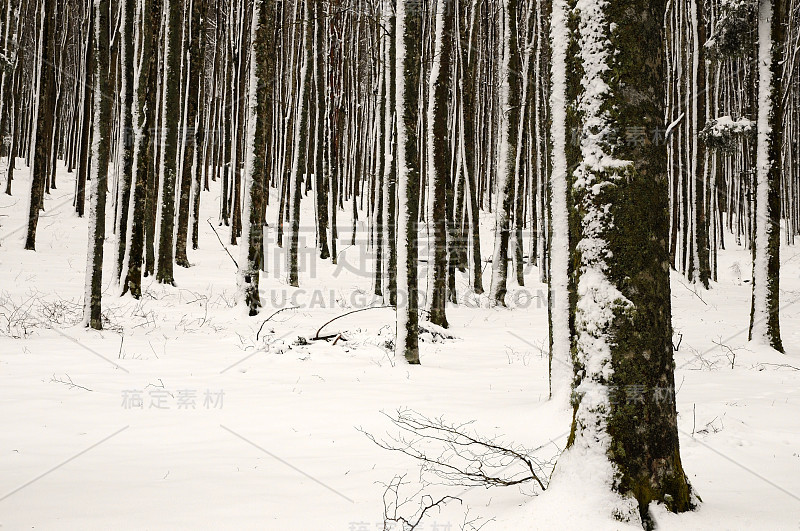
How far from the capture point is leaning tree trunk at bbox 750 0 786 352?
686 centimetres

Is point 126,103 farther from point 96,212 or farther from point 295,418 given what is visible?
point 295,418

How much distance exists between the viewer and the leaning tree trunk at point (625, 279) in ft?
6.45

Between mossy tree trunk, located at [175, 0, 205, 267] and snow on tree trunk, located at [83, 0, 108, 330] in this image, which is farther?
mossy tree trunk, located at [175, 0, 205, 267]

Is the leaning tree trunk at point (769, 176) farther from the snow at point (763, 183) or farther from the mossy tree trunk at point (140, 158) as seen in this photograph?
the mossy tree trunk at point (140, 158)

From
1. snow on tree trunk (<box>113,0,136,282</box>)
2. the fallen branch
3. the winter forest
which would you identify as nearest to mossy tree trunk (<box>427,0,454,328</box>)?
the winter forest

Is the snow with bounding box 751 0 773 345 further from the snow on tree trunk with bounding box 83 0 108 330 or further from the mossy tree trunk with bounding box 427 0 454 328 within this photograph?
the snow on tree trunk with bounding box 83 0 108 330

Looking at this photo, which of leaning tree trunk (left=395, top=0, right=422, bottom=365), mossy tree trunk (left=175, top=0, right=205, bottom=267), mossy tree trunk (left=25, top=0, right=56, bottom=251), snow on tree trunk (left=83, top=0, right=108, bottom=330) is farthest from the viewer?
mossy tree trunk (left=25, top=0, right=56, bottom=251)

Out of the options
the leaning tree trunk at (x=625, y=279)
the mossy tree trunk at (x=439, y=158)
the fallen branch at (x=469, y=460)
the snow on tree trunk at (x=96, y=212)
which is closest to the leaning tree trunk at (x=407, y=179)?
the mossy tree trunk at (x=439, y=158)

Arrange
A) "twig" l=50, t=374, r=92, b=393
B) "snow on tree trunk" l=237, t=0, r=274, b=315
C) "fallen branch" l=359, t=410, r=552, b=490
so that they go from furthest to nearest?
1. "snow on tree trunk" l=237, t=0, r=274, b=315
2. "twig" l=50, t=374, r=92, b=393
3. "fallen branch" l=359, t=410, r=552, b=490

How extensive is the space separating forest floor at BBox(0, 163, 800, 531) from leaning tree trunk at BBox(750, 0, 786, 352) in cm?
63

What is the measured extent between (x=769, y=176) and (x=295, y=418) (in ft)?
23.1

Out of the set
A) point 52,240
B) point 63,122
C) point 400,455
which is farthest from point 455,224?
point 63,122

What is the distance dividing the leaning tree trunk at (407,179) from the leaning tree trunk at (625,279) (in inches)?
146

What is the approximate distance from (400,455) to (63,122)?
38237mm
